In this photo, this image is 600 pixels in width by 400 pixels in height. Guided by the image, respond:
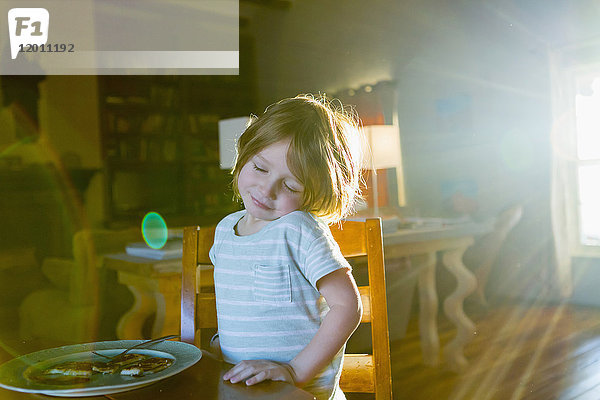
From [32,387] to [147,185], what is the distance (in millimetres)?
2978

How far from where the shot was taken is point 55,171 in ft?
11.0

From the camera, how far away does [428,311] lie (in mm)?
2691

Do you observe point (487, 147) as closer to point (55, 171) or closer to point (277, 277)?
point (55, 171)

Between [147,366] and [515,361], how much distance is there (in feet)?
8.45

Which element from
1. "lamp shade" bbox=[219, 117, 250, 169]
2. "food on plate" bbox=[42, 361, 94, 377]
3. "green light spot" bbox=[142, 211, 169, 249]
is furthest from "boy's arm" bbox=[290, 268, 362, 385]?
"green light spot" bbox=[142, 211, 169, 249]

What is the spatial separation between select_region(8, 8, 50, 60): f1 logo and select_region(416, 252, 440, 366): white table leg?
7.83 ft

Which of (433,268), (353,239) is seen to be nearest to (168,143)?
(433,268)

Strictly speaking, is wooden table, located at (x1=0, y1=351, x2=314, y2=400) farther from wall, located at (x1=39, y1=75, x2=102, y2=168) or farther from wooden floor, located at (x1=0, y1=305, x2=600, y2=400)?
wall, located at (x1=39, y1=75, x2=102, y2=168)

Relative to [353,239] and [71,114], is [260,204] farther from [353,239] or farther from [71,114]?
[71,114]

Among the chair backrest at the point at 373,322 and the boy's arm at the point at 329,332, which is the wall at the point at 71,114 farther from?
the boy's arm at the point at 329,332

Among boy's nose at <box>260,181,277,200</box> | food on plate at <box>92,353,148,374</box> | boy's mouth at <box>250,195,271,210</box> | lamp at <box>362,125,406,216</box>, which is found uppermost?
lamp at <box>362,125,406,216</box>

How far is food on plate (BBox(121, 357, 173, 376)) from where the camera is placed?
63cm

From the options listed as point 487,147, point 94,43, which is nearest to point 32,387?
point 94,43

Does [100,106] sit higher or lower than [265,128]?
higher
